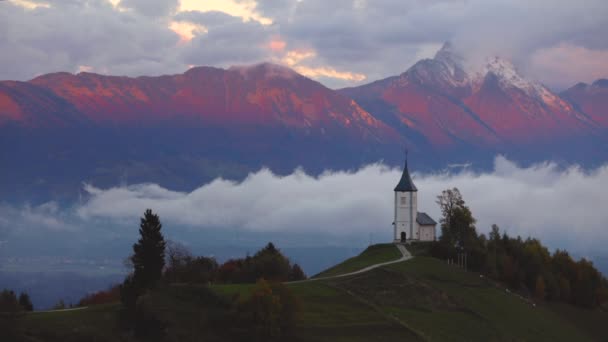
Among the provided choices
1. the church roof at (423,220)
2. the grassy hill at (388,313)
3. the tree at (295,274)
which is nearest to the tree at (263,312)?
the grassy hill at (388,313)

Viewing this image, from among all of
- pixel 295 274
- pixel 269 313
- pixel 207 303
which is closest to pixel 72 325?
pixel 207 303

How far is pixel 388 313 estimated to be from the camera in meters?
81.4

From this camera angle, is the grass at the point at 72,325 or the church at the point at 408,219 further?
the church at the point at 408,219

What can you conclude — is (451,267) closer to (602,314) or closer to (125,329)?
(602,314)

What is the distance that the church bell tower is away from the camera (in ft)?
418

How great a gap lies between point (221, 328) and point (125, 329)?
30.1 feet

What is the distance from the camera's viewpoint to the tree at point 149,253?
72438mm

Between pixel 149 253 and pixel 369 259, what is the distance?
49.0 metres

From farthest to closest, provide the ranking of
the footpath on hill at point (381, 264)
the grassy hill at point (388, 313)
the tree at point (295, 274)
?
the tree at point (295, 274), the footpath on hill at point (381, 264), the grassy hill at point (388, 313)

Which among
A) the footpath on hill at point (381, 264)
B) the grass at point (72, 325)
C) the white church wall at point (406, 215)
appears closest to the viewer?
the grass at point (72, 325)

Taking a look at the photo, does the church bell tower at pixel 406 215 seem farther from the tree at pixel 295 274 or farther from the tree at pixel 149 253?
the tree at pixel 149 253

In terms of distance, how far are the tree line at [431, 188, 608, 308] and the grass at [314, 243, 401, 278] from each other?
7.01m

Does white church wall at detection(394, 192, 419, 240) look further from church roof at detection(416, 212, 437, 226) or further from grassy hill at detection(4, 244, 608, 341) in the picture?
grassy hill at detection(4, 244, 608, 341)

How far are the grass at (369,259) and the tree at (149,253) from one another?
33389mm
